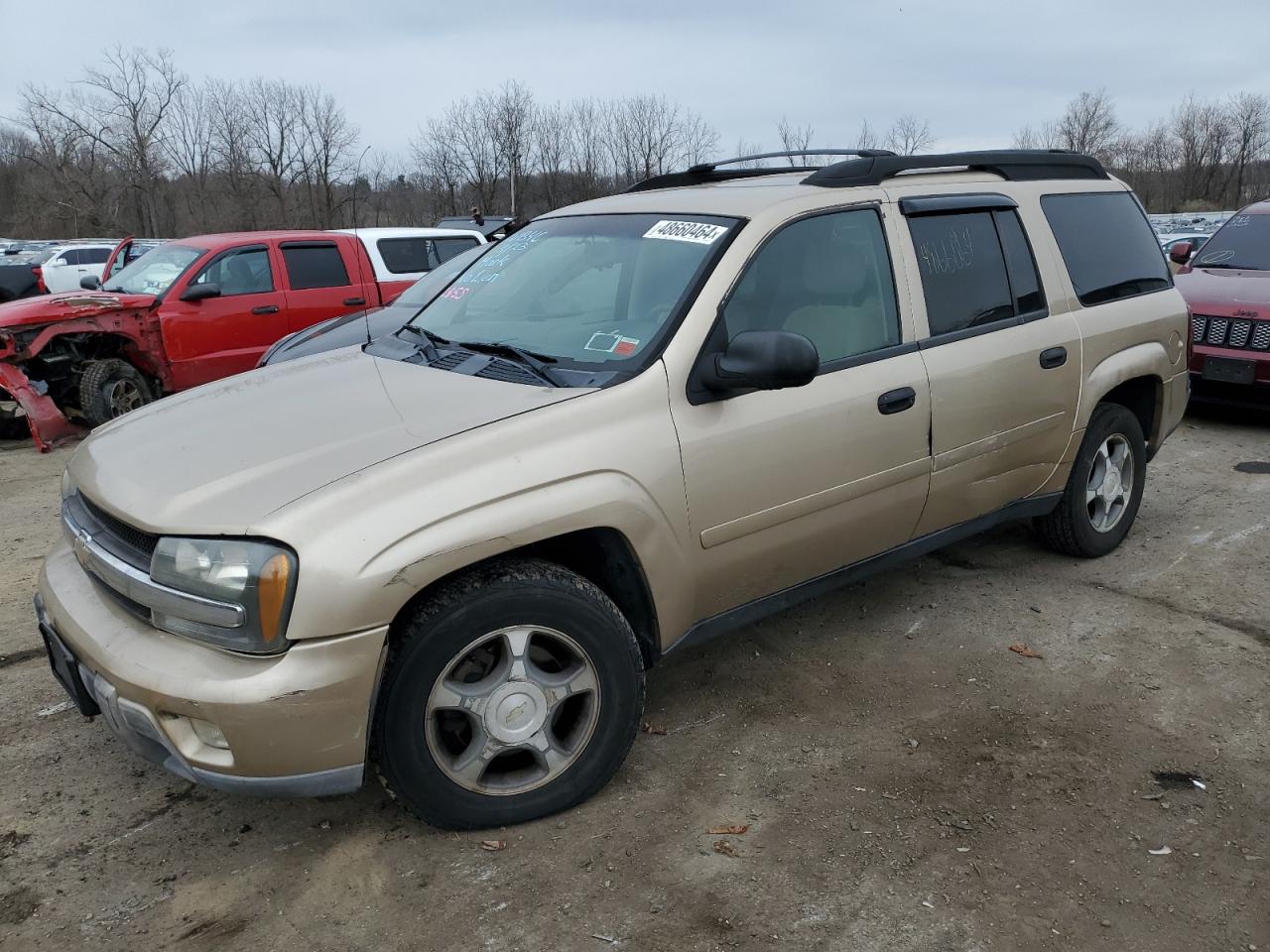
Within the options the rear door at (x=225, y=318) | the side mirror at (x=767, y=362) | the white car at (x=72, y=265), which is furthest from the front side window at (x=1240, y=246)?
the white car at (x=72, y=265)

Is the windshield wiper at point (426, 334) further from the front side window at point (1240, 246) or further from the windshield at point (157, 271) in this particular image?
the front side window at point (1240, 246)

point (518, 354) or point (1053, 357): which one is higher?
point (518, 354)

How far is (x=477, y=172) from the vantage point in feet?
131

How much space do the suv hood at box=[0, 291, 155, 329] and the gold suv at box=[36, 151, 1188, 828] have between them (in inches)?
215

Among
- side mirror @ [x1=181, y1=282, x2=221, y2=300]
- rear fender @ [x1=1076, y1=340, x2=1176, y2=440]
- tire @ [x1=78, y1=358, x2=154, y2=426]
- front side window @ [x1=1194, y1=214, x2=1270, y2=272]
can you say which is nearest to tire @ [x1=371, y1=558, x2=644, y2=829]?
rear fender @ [x1=1076, y1=340, x2=1176, y2=440]

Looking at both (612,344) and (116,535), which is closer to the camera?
(116,535)

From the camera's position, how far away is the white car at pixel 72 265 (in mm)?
20500

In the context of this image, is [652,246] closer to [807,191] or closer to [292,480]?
[807,191]

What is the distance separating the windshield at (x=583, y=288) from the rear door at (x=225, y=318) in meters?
5.54

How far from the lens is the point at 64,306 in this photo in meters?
8.04

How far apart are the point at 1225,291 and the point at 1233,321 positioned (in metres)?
0.41

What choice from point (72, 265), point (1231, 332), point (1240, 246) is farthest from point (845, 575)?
point (72, 265)

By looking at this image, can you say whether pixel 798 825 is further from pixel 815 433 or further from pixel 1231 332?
pixel 1231 332

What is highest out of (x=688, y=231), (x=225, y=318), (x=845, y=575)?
(x=688, y=231)
